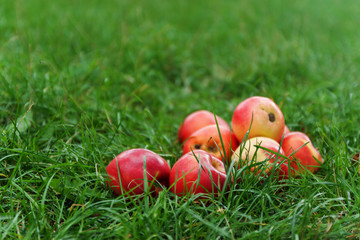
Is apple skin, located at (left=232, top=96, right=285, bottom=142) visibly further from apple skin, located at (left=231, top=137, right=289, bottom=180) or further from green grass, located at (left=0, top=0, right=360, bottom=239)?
green grass, located at (left=0, top=0, right=360, bottom=239)

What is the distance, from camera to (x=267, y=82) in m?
4.35

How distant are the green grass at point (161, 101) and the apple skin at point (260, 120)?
306 mm

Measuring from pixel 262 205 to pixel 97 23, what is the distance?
435 centimetres

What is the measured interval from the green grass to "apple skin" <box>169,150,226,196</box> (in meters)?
0.08

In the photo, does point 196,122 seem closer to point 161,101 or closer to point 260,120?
point 260,120

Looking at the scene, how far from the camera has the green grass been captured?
176 centimetres

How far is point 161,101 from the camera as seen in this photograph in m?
3.94

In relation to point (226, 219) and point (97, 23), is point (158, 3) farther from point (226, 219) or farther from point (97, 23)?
point (226, 219)

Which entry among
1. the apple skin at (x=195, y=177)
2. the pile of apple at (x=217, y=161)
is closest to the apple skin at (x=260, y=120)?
the pile of apple at (x=217, y=161)

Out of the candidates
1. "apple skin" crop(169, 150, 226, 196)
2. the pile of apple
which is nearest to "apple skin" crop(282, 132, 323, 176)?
the pile of apple

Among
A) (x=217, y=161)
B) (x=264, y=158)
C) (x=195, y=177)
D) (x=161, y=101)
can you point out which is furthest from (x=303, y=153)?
(x=161, y=101)

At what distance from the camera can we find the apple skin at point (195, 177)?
1.93 meters

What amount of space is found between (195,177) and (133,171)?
0.35m

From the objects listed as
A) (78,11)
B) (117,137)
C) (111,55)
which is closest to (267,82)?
(111,55)
